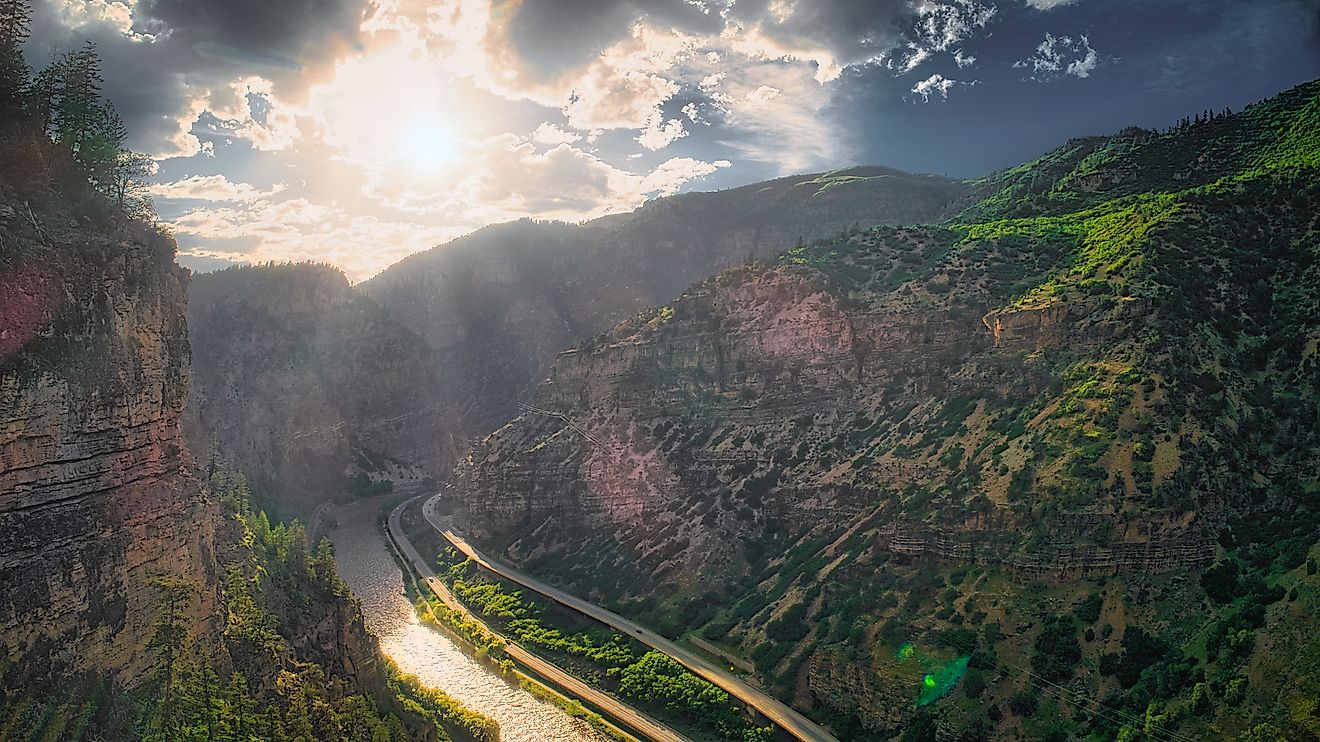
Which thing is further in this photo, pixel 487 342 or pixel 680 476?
pixel 487 342

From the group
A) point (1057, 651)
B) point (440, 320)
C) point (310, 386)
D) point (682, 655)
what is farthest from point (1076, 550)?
point (440, 320)

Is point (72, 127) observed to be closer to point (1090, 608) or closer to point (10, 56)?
point (10, 56)

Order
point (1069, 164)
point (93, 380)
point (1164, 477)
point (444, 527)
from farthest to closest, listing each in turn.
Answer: point (444, 527) < point (1069, 164) < point (1164, 477) < point (93, 380)

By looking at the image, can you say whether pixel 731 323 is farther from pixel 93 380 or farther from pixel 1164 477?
pixel 93 380

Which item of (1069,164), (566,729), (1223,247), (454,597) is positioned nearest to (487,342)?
(454,597)

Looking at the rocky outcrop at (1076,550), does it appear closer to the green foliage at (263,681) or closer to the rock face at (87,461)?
the green foliage at (263,681)
